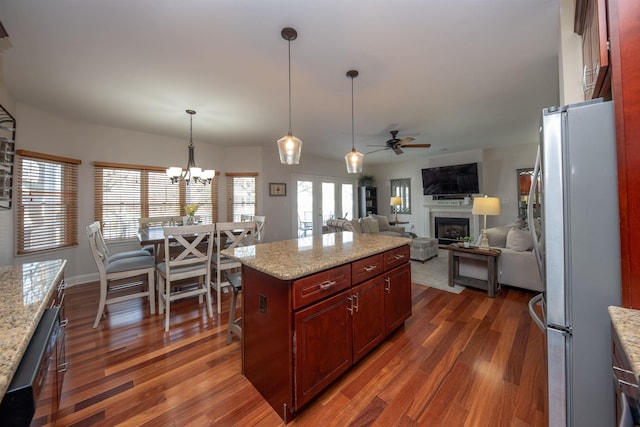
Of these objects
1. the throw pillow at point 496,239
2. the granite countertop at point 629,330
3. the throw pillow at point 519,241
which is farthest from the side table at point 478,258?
the granite countertop at point 629,330

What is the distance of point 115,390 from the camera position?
1673 mm

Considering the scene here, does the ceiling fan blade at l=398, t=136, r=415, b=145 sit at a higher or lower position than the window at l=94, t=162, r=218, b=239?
higher

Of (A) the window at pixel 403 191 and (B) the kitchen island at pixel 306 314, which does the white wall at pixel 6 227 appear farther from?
(A) the window at pixel 403 191

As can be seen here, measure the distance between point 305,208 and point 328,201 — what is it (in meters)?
0.93

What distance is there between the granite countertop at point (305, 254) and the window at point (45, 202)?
3.40m

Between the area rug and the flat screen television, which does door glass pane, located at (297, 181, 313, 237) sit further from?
the flat screen television

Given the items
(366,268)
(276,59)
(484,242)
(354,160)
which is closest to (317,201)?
(354,160)

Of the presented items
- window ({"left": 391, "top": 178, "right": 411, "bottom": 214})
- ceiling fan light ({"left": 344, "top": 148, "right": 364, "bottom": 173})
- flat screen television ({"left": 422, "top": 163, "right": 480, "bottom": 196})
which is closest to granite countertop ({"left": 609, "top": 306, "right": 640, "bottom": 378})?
ceiling fan light ({"left": 344, "top": 148, "right": 364, "bottom": 173})

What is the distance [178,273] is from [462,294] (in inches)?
139

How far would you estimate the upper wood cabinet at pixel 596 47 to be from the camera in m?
1.02

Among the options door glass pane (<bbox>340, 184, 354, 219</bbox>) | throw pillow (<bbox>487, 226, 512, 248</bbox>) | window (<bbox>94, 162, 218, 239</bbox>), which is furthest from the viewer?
door glass pane (<bbox>340, 184, 354, 219</bbox>)

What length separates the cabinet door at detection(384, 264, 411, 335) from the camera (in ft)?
6.93

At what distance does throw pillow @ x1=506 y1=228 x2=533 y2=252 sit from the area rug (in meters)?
0.89

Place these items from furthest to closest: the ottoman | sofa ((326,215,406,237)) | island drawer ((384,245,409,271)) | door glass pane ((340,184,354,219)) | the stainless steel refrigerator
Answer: door glass pane ((340,184,354,219)) → sofa ((326,215,406,237)) → the ottoman → island drawer ((384,245,409,271)) → the stainless steel refrigerator
